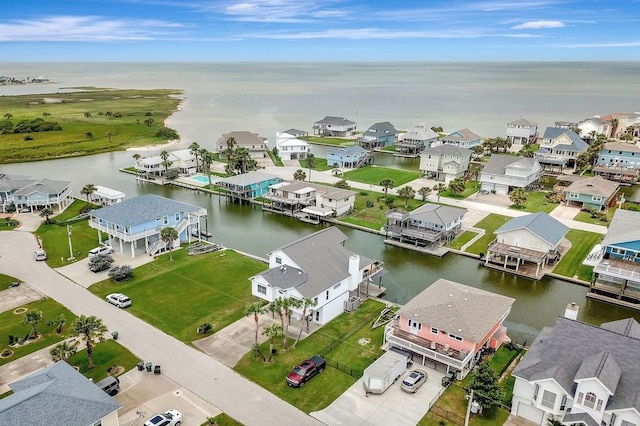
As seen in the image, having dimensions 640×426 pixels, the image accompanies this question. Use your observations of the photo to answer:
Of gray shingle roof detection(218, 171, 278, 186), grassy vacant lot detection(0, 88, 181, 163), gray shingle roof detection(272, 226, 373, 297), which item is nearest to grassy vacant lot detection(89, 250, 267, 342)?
gray shingle roof detection(272, 226, 373, 297)

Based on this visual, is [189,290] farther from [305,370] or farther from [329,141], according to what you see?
[329,141]

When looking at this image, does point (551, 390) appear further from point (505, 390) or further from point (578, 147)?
point (578, 147)

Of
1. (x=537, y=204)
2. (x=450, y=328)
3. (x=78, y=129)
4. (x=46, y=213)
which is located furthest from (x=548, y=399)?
(x=78, y=129)

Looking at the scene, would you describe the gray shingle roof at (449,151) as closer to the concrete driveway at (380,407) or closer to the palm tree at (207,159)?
the palm tree at (207,159)

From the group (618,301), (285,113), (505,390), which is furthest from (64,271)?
(285,113)

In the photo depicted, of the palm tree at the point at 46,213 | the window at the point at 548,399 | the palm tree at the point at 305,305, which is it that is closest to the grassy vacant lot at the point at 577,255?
the window at the point at 548,399

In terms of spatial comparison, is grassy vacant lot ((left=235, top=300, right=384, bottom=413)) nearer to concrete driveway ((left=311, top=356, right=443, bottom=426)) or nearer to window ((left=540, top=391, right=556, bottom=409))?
concrete driveway ((left=311, top=356, right=443, bottom=426))
